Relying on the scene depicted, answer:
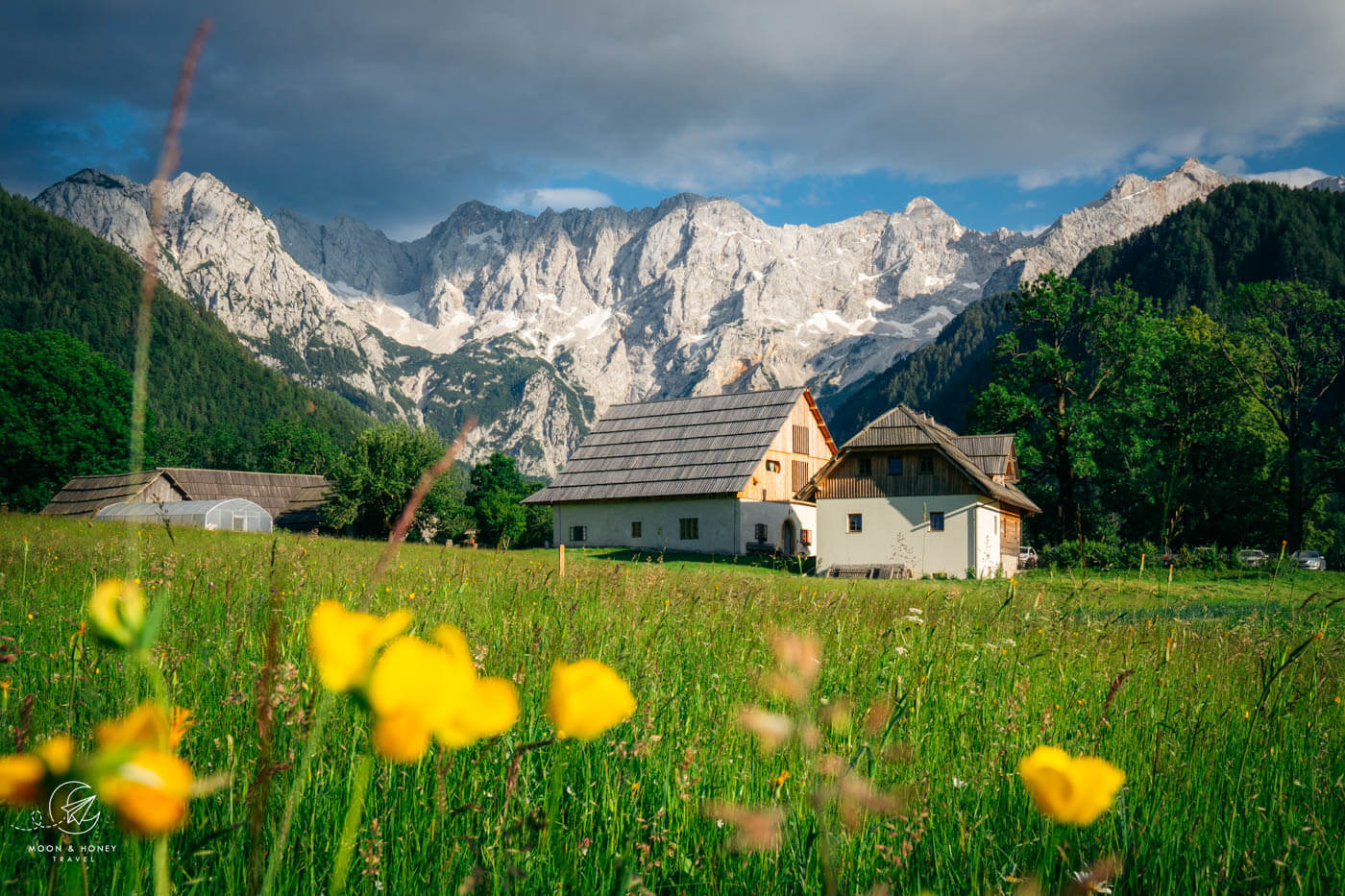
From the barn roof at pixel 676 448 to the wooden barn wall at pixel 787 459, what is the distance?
669mm

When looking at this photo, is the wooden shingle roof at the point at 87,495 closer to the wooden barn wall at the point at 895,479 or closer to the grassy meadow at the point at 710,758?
the wooden barn wall at the point at 895,479

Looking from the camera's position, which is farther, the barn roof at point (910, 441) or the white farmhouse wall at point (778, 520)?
the white farmhouse wall at point (778, 520)

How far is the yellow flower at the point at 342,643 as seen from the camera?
656 mm

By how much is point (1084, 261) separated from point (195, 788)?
6067 inches

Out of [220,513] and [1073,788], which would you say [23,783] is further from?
[220,513]

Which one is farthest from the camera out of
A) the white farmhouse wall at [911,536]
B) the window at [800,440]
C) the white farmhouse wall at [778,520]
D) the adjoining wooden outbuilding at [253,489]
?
the adjoining wooden outbuilding at [253,489]

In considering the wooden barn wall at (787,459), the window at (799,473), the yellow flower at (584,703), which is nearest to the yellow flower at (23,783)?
the yellow flower at (584,703)

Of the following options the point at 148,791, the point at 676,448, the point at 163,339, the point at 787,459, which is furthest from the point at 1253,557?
the point at 163,339

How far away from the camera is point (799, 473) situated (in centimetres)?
5131

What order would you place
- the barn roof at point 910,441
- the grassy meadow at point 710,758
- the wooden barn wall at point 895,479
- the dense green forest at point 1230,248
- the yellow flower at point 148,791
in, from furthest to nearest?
1. the dense green forest at point 1230,248
2. the wooden barn wall at point 895,479
3. the barn roof at point 910,441
4. the grassy meadow at point 710,758
5. the yellow flower at point 148,791

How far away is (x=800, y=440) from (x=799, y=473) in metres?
1.98

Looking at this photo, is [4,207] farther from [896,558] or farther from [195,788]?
[195,788]

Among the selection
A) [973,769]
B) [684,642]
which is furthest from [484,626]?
[973,769]

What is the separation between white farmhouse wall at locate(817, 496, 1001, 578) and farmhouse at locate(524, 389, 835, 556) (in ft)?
16.9
